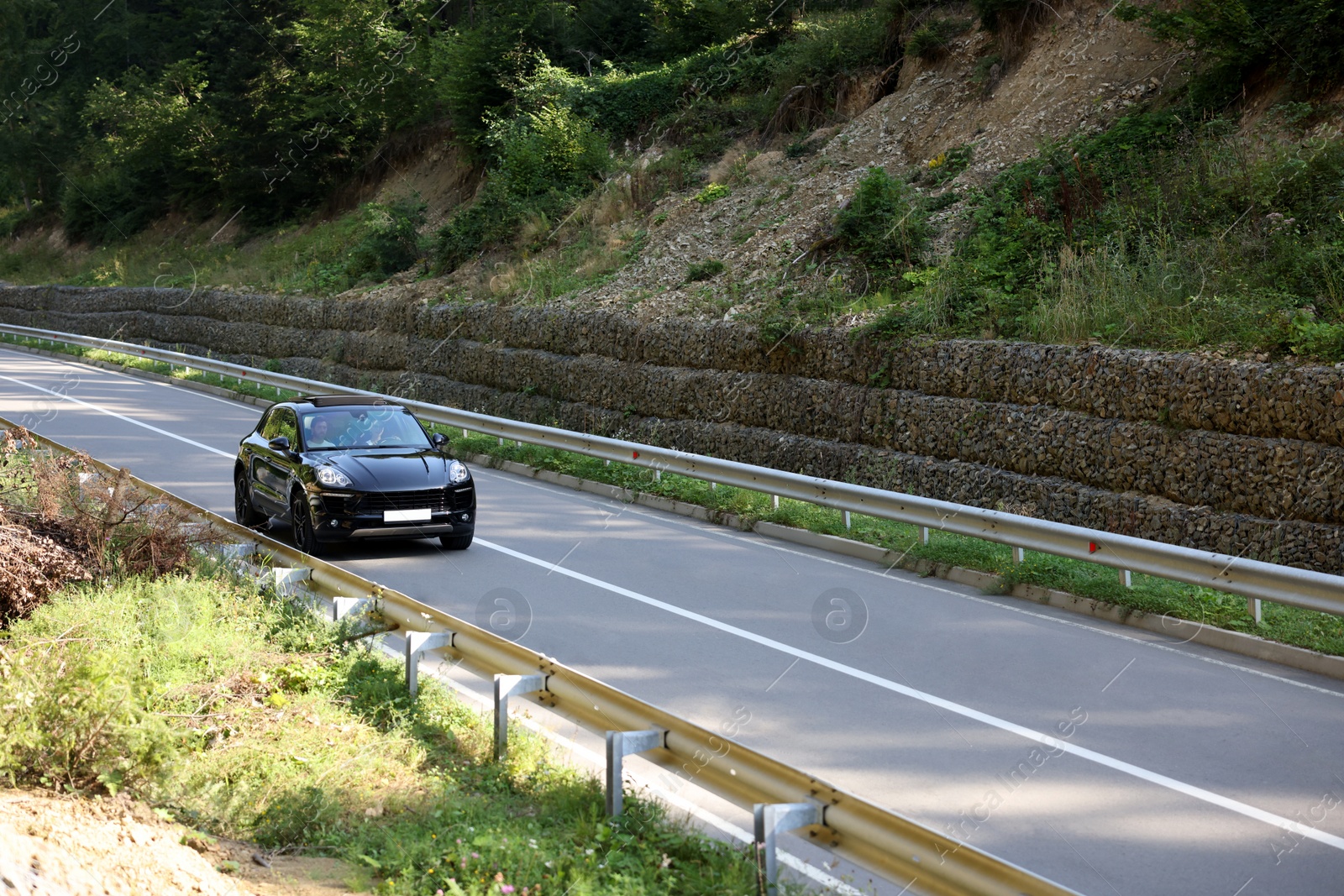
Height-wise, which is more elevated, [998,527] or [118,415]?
A: [998,527]

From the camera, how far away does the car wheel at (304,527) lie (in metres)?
11.6

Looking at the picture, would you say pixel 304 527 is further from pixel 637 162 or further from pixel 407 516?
pixel 637 162

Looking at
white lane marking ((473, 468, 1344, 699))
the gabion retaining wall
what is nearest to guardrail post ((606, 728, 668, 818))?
white lane marking ((473, 468, 1344, 699))

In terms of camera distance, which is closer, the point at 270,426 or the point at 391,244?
the point at 270,426

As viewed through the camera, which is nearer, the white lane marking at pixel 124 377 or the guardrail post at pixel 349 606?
the guardrail post at pixel 349 606

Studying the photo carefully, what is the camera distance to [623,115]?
1246 inches

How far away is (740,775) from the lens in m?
5.03

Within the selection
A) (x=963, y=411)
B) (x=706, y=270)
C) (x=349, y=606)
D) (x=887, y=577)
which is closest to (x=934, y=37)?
(x=706, y=270)

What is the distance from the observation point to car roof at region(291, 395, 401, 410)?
43.3 ft

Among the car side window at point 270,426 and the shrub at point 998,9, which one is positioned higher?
the shrub at point 998,9

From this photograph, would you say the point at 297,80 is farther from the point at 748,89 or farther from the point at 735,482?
the point at 735,482

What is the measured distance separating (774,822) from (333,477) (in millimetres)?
8283

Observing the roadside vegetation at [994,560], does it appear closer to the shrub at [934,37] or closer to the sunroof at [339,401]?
the sunroof at [339,401]

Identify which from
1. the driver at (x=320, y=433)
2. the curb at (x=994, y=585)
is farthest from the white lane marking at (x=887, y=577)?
the driver at (x=320, y=433)
